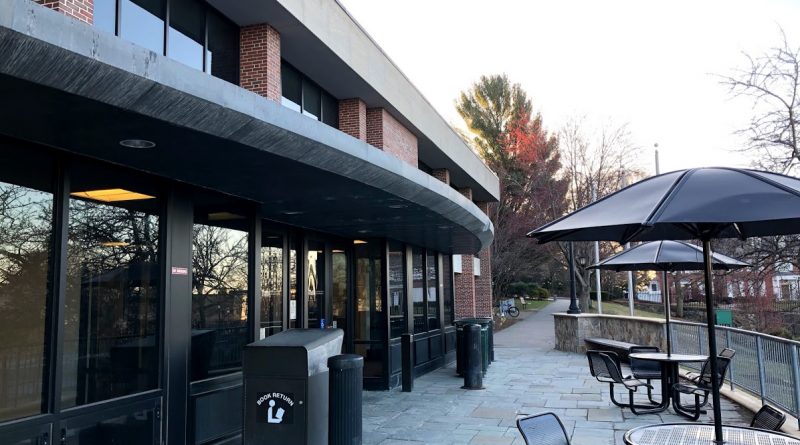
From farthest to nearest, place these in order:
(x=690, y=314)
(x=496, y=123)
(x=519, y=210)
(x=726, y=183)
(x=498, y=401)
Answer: (x=496, y=123) < (x=690, y=314) < (x=519, y=210) < (x=498, y=401) < (x=726, y=183)

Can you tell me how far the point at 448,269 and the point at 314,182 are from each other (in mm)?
11495

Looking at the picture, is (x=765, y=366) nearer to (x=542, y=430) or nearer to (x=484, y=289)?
(x=542, y=430)

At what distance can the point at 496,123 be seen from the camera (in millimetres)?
39188

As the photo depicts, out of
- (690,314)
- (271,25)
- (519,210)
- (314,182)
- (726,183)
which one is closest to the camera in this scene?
(726,183)

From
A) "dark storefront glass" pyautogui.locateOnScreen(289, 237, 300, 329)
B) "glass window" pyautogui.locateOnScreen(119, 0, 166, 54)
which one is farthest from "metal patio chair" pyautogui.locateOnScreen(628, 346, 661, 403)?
"glass window" pyautogui.locateOnScreen(119, 0, 166, 54)

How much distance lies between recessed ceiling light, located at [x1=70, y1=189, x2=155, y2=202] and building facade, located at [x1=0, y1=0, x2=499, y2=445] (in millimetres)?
13

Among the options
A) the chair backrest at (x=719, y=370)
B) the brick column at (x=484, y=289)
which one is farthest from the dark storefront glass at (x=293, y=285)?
the brick column at (x=484, y=289)

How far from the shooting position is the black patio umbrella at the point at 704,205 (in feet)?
11.9

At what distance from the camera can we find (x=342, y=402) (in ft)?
20.4

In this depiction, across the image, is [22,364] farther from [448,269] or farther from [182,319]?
[448,269]

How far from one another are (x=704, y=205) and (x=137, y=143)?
4046mm

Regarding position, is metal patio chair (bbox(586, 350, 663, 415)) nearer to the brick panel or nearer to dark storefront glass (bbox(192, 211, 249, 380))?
dark storefront glass (bbox(192, 211, 249, 380))

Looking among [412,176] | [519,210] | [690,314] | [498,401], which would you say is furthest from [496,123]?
[412,176]

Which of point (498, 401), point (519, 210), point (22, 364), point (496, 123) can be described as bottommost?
point (498, 401)
